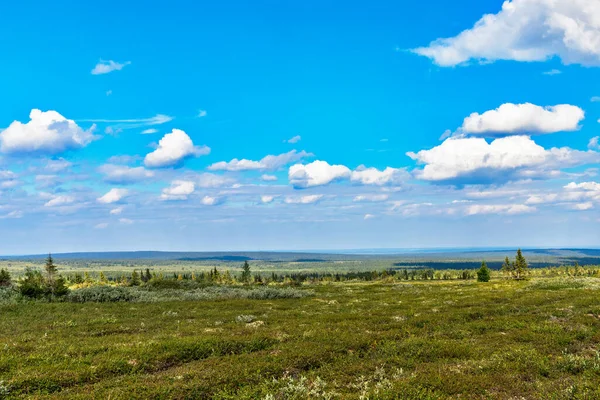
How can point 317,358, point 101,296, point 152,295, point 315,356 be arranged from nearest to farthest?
point 317,358 → point 315,356 → point 101,296 → point 152,295

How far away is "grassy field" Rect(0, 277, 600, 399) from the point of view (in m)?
11.9

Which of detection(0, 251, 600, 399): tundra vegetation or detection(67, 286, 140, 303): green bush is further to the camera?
detection(67, 286, 140, 303): green bush

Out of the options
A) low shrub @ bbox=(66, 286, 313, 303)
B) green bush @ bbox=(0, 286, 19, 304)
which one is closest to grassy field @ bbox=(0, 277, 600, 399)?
low shrub @ bbox=(66, 286, 313, 303)

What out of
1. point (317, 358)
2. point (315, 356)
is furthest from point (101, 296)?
point (317, 358)

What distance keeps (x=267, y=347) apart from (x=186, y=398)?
7.05 m

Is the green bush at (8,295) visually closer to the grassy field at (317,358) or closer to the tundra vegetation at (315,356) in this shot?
the tundra vegetation at (315,356)

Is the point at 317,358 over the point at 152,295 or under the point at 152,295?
over

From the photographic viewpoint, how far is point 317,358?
52.0 ft

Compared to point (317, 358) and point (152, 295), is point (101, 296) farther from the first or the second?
point (317, 358)

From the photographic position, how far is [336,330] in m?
21.9

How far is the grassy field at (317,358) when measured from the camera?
11914 mm

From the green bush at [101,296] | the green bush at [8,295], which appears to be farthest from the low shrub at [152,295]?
the green bush at [8,295]

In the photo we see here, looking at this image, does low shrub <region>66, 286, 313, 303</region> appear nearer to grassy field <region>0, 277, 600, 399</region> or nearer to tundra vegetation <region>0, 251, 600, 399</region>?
tundra vegetation <region>0, 251, 600, 399</region>

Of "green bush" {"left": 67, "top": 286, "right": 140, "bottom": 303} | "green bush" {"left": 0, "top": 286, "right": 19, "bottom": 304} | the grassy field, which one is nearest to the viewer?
the grassy field
